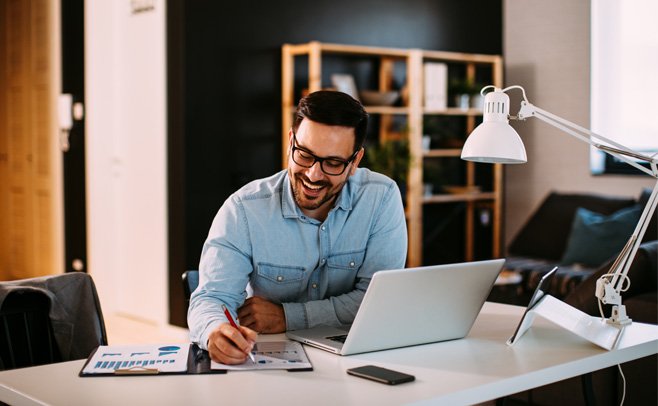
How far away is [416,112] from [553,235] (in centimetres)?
131

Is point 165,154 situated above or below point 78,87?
below

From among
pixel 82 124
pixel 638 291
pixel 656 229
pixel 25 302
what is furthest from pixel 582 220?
pixel 25 302

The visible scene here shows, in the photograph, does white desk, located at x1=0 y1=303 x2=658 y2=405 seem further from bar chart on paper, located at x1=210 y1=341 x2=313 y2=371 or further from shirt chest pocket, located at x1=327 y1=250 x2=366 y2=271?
shirt chest pocket, located at x1=327 y1=250 x2=366 y2=271

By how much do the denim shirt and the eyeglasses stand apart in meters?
0.14

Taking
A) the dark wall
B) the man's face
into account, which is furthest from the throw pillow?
the man's face

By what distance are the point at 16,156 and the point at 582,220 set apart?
457 cm

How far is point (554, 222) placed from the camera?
21.0 ft

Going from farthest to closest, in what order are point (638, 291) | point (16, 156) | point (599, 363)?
point (16, 156) → point (638, 291) → point (599, 363)

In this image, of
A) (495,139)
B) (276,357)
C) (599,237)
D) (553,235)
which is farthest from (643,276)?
(553,235)

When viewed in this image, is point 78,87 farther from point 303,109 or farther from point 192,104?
point 303,109

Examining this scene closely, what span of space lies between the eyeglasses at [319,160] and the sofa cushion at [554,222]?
423 cm

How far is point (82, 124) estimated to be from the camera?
6.20 metres

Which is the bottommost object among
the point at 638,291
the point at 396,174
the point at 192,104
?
the point at 638,291

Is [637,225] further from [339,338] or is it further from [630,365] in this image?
[630,365]
